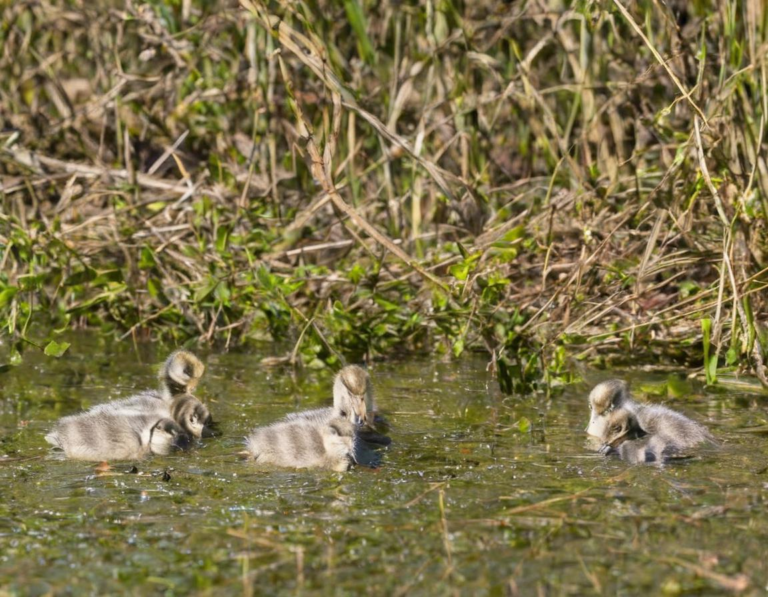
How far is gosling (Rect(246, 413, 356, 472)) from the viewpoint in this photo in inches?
186

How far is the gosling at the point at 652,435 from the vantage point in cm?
479

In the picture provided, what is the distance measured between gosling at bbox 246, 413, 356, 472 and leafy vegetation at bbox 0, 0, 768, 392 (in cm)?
120

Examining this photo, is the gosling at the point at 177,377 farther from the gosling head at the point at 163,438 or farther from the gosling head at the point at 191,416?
the gosling head at the point at 163,438

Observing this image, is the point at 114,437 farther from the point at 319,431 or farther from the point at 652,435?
the point at 652,435

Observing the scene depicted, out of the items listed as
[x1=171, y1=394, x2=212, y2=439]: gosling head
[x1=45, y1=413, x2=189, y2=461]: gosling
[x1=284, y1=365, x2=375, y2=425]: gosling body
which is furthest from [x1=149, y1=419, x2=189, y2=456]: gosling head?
[x1=284, y1=365, x2=375, y2=425]: gosling body

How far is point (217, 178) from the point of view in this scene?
8.59 meters

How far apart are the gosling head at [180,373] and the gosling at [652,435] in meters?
1.89

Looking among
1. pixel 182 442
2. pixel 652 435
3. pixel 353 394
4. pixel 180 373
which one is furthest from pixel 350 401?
pixel 652 435

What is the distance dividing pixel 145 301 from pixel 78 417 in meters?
2.40

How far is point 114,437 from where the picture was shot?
4969 mm

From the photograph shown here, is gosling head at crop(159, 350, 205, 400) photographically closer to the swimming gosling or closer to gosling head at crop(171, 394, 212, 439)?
gosling head at crop(171, 394, 212, 439)

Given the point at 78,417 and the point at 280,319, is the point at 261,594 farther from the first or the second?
the point at 280,319

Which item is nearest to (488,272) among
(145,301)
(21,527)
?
(145,301)

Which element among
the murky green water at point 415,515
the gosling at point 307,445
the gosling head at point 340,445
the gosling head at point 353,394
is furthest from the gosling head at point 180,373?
the gosling head at point 340,445
